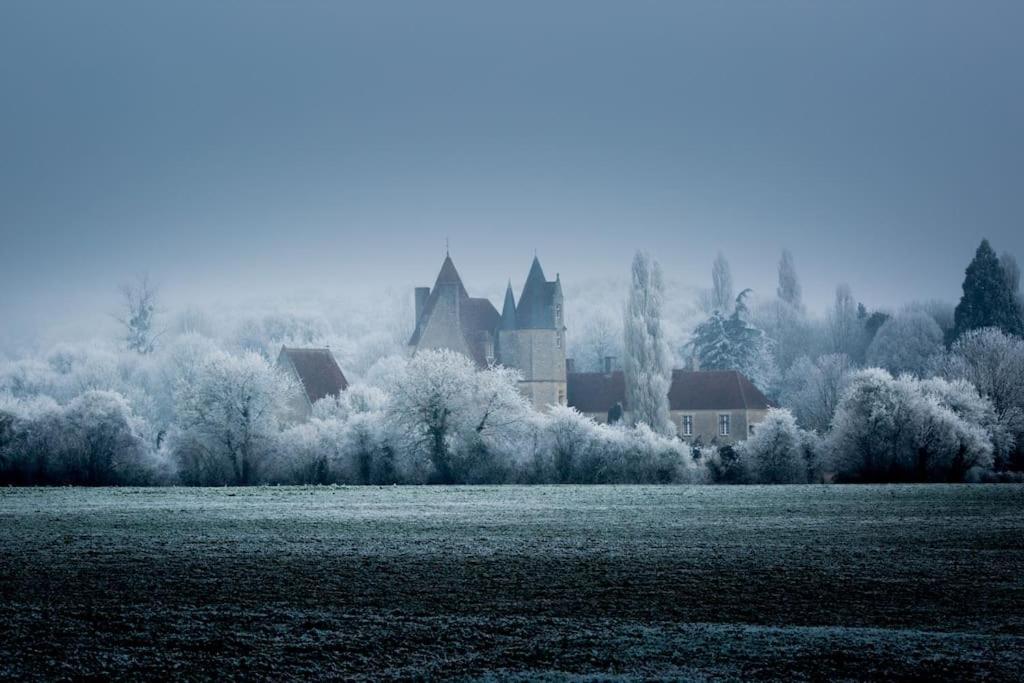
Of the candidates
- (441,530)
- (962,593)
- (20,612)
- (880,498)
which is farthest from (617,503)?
(20,612)

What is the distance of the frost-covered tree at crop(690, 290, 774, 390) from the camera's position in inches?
5044

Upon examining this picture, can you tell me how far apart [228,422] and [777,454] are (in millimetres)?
27528

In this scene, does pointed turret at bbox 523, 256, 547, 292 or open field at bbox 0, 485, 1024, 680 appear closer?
open field at bbox 0, 485, 1024, 680

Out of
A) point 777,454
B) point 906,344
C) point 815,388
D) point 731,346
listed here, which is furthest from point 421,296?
point 777,454

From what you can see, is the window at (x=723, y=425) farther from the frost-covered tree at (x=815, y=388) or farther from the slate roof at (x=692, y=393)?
the frost-covered tree at (x=815, y=388)

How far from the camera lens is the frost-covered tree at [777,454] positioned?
65.2 meters

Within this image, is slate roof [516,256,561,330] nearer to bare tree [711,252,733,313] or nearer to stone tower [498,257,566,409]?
stone tower [498,257,566,409]

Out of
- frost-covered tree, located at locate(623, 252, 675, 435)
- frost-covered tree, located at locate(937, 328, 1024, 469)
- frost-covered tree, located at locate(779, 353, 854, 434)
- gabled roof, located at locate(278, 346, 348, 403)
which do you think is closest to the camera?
frost-covered tree, located at locate(937, 328, 1024, 469)

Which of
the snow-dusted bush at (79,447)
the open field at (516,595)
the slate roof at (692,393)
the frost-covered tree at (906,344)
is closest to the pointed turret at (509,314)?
the slate roof at (692,393)

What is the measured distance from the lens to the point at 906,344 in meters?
120

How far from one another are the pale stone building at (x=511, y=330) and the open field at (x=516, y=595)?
7004cm

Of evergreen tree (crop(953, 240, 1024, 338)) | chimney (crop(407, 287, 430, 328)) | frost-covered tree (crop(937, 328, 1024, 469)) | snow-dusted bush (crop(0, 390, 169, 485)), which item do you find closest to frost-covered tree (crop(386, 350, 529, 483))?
snow-dusted bush (crop(0, 390, 169, 485))

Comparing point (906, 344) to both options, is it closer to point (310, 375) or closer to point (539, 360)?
point (539, 360)

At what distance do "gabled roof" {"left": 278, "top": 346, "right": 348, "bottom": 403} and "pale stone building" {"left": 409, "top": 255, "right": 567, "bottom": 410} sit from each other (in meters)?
8.70
